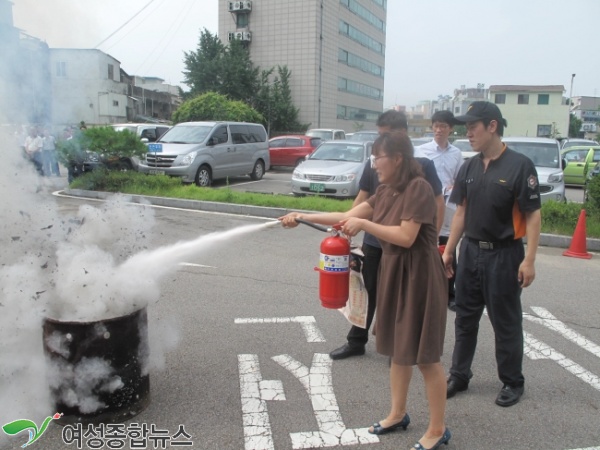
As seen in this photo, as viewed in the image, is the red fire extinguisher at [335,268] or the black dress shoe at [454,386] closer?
the red fire extinguisher at [335,268]

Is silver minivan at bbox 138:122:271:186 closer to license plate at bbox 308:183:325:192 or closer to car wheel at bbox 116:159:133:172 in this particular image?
car wheel at bbox 116:159:133:172

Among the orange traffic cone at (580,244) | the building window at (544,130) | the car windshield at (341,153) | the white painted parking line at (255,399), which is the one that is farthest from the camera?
the building window at (544,130)

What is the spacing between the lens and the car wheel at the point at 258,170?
666 inches

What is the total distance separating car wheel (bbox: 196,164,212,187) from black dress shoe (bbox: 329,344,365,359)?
1054 cm

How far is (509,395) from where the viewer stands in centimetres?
345

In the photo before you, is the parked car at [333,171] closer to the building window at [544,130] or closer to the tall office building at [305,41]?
the tall office building at [305,41]

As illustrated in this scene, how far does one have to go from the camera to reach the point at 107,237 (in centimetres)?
348

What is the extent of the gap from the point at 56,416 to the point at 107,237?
1.16 meters

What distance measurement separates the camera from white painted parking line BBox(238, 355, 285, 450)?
298 centimetres

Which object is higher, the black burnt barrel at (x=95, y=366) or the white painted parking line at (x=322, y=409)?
the black burnt barrel at (x=95, y=366)

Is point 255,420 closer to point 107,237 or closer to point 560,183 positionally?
point 107,237

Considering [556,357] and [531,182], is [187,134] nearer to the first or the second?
[556,357]

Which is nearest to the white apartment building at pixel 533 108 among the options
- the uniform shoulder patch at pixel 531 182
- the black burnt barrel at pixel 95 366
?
the uniform shoulder patch at pixel 531 182

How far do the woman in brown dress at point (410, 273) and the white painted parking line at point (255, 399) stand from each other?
35.5 inches
